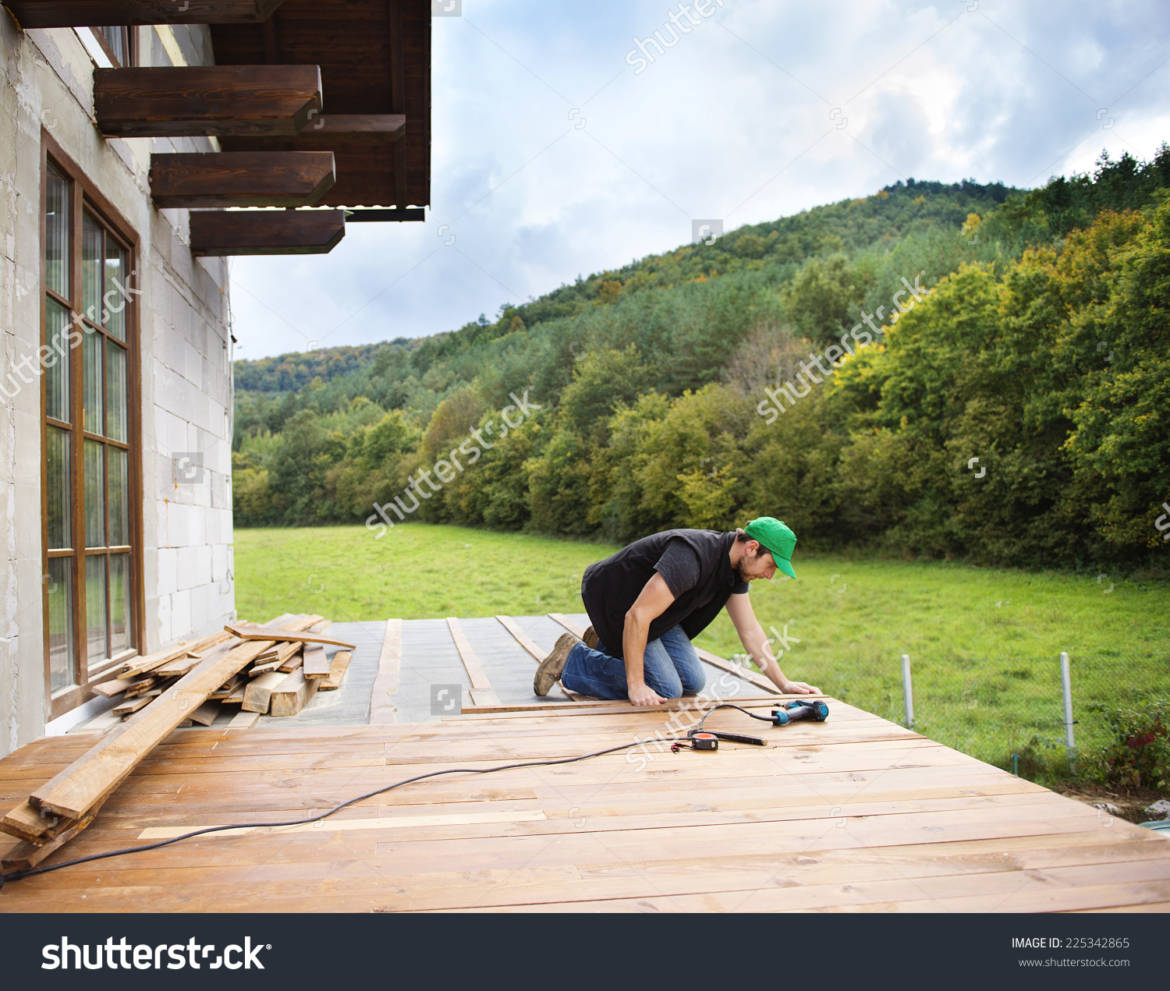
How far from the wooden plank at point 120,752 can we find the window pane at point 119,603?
2.66ft

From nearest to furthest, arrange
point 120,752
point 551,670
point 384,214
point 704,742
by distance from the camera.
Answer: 1. point 120,752
2. point 704,742
3. point 551,670
4. point 384,214

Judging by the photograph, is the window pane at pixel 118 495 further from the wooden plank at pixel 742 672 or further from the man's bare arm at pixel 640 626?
the wooden plank at pixel 742 672

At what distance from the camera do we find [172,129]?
391 cm

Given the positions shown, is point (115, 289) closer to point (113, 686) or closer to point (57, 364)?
point (57, 364)

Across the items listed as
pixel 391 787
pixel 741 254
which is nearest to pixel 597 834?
pixel 391 787

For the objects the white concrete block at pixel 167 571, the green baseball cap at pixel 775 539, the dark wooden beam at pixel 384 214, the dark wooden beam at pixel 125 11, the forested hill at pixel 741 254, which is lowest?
the white concrete block at pixel 167 571

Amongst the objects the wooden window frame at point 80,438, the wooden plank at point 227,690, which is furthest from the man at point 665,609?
the wooden window frame at point 80,438

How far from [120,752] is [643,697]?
6.64 ft

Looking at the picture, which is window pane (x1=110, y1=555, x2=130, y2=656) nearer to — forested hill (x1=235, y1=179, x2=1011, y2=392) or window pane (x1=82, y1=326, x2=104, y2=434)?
window pane (x1=82, y1=326, x2=104, y2=434)

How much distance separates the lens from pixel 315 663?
4562 millimetres
